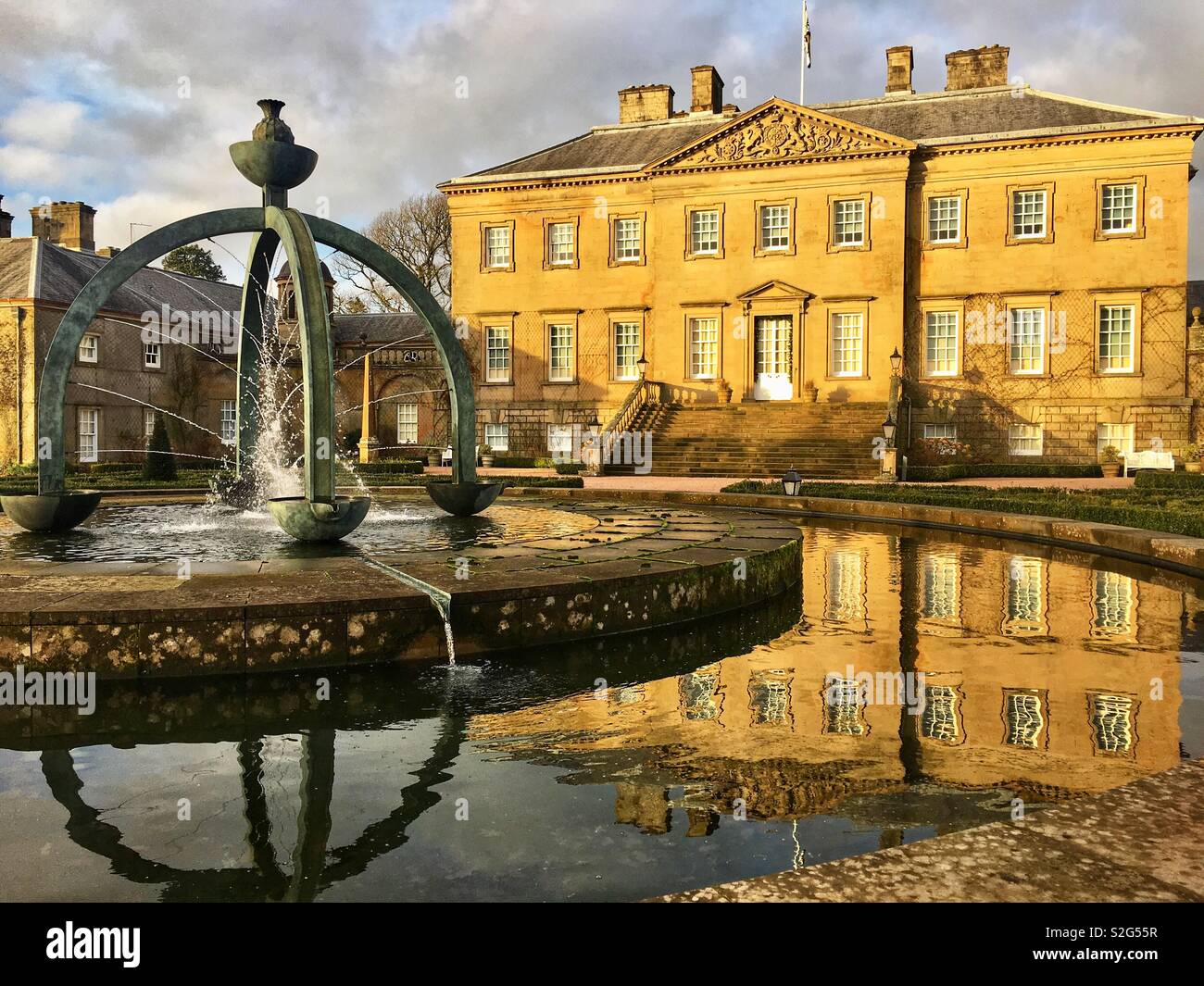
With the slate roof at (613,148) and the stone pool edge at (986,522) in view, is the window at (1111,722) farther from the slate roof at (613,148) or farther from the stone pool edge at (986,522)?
the slate roof at (613,148)

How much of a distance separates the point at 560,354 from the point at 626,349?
8.33ft

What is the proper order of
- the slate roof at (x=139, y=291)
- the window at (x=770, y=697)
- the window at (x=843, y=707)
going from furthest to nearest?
the slate roof at (x=139, y=291), the window at (x=770, y=697), the window at (x=843, y=707)

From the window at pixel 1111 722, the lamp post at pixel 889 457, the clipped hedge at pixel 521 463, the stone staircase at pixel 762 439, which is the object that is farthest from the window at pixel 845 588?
the clipped hedge at pixel 521 463

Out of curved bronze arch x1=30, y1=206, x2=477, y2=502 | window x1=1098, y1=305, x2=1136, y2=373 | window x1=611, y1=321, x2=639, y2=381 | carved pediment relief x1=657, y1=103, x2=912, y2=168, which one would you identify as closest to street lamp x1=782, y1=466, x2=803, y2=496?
curved bronze arch x1=30, y1=206, x2=477, y2=502

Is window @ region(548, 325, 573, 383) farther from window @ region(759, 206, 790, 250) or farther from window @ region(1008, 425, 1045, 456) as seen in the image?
window @ region(1008, 425, 1045, 456)

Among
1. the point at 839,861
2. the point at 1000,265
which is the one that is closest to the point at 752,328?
the point at 1000,265

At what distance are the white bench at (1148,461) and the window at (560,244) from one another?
63.9 ft

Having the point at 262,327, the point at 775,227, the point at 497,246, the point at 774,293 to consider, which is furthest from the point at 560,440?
the point at 262,327

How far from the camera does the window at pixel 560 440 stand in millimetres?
34531

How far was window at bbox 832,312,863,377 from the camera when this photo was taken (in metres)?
31.7

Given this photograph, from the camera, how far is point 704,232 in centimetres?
3331

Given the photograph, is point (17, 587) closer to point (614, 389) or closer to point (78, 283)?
point (614, 389)

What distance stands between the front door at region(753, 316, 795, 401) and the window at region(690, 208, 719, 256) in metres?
3.04

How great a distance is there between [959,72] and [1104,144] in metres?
6.47
